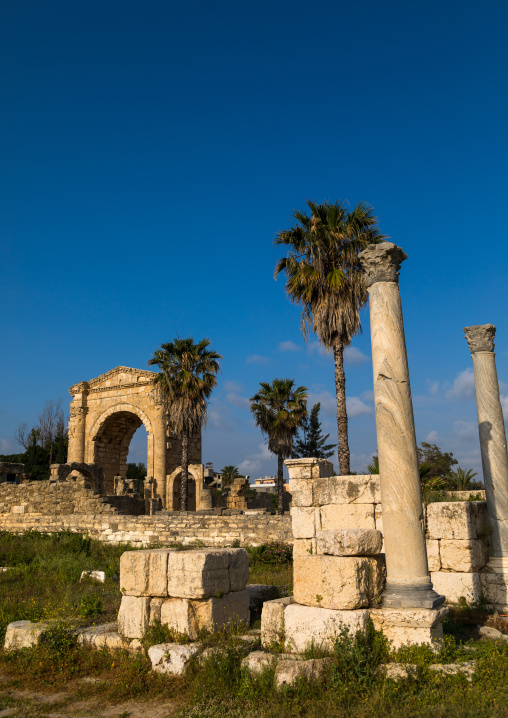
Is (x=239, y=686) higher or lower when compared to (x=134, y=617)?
lower

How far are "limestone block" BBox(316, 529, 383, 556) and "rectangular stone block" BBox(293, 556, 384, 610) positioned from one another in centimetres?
7

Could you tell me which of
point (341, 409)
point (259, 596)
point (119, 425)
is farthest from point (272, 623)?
point (119, 425)

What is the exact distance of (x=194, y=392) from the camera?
23609 mm

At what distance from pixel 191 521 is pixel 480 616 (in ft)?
37.1

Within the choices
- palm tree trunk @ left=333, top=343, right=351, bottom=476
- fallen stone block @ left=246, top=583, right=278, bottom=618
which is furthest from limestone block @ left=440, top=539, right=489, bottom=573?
palm tree trunk @ left=333, top=343, right=351, bottom=476

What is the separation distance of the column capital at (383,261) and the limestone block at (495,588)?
519 centimetres

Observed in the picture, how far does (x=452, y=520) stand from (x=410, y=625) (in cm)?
360

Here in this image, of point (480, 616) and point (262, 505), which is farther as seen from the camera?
point (262, 505)

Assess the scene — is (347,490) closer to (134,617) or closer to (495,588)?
(495,588)

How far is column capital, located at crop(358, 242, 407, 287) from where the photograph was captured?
6.57 meters

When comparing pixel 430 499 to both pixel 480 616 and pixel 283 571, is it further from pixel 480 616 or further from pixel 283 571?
pixel 283 571

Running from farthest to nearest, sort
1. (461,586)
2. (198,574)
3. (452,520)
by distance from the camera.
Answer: (452,520)
(461,586)
(198,574)

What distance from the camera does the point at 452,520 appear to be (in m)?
8.52

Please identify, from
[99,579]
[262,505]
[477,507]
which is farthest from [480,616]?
[262,505]
